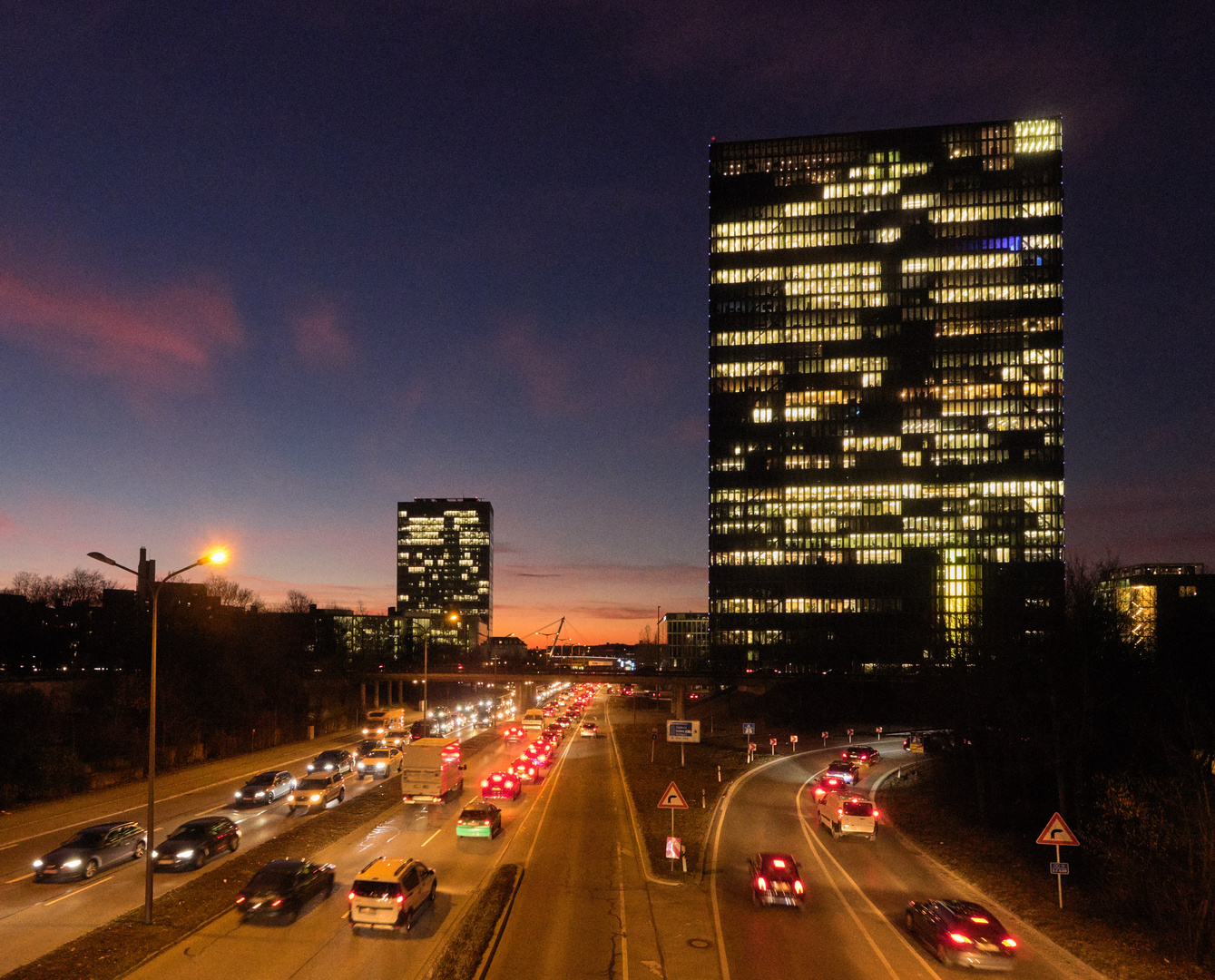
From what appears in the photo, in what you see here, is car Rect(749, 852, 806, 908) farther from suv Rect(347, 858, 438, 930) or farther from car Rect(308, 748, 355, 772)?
car Rect(308, 748, 355, 772)

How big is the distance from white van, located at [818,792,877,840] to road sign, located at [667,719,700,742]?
27.4 ft

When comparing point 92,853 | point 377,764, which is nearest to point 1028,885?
point 92,853

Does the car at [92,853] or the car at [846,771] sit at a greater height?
the car at [92,853]

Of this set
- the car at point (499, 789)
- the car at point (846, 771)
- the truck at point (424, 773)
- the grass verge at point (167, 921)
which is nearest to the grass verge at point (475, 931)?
the grass verge at point (167, 921)

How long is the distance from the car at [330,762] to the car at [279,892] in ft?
71.2

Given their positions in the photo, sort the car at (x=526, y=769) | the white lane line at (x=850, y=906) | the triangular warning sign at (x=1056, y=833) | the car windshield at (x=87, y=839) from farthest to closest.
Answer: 1. the car at (x=526, y=769)
2. the car windshield at (x=87, y=839)
3. the triangular warning sign at (x=1056, y=833)
4. the white lane line at (x=850, y=906)

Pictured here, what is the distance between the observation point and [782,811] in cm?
4366

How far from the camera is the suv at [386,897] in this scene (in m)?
21.7

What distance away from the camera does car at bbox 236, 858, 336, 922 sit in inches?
888

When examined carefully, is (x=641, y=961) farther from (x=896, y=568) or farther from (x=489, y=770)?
(x=896, y=568)

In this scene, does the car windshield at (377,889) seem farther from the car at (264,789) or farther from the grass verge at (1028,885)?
the car at (264,789)

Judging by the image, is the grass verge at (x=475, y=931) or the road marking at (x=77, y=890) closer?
the grass verge at (x=475, y=931)

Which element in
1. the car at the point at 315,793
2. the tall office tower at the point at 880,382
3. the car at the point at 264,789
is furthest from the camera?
the tall office tower at the point at 880,382

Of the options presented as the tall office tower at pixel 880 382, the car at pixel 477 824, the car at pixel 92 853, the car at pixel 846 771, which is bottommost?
the car at pixel 846 771
